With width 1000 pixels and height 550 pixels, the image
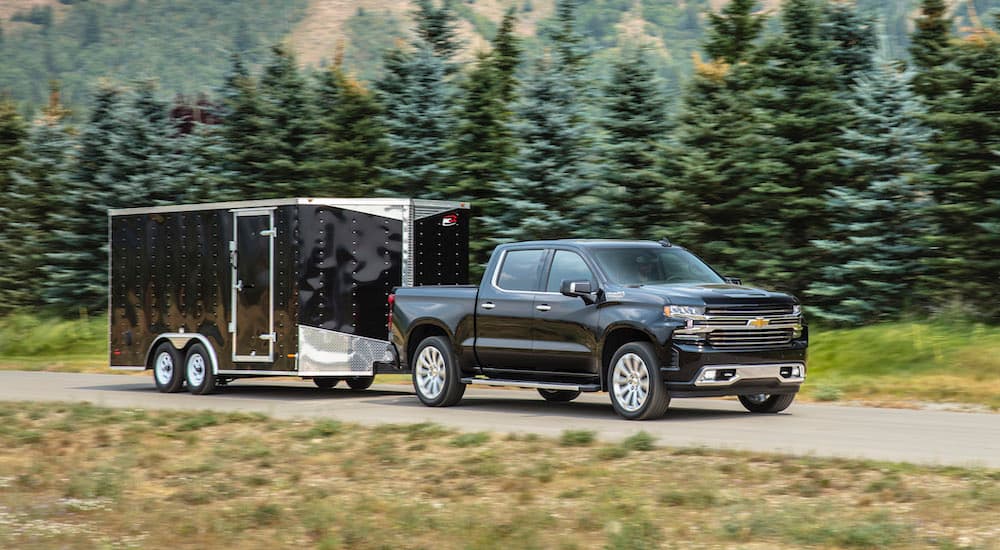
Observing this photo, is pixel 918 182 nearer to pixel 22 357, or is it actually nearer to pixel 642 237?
pixel 642 237

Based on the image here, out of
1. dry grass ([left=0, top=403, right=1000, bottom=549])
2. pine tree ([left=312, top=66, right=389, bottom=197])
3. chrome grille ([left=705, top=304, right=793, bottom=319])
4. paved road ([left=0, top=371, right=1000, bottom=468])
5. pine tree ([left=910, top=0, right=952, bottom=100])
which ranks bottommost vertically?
dry grass ([left=0, top=403, right=1000, bottom=549])

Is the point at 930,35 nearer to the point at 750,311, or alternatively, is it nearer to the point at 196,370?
the point at 750,311

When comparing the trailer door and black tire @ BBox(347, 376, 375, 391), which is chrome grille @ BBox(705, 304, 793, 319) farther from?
black tire @ BBox(347, 376, 375, 391)

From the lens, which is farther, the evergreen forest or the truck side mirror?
the evergreen forest

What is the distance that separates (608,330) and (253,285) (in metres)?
6.64

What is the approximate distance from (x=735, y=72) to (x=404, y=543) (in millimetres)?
19052

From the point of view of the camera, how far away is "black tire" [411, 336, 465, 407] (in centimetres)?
1811

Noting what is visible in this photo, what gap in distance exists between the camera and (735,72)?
2642cm

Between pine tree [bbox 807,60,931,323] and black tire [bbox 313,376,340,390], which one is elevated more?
pine tree [bbox 807,60,931,323]

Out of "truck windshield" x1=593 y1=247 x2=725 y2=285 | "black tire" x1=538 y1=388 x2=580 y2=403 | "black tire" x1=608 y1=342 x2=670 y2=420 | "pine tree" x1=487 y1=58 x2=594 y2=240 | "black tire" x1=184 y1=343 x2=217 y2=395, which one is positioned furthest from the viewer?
"pine tree" x1=487 y1=58 x2=594 y2=240

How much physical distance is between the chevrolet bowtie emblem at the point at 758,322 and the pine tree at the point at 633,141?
36.3ft

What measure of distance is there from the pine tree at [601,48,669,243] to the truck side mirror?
34.6 ft

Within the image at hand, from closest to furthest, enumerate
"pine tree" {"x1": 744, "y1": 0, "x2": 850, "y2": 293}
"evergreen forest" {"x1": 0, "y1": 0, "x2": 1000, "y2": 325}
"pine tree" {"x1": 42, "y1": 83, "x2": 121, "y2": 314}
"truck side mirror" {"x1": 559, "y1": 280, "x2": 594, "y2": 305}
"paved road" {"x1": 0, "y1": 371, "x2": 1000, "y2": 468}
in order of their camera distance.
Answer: "paved road" {"x1": 0, "y1": 371, "x2": 1000, "y2": 468}
"truck side mirror" {"x1": 559, "y1": 280, "x2": 594, "y2": 305}
"evergreen forest" {"x1": 0, "y1": 0, "x2": 1000, "y2": 325}
"pine tree" {"x1": 744, "y1": 0, "x2": 850, "y2": 293}
"pine tree" {"x1": 42, "y1": 83, "x2": 121, "y2": 314}

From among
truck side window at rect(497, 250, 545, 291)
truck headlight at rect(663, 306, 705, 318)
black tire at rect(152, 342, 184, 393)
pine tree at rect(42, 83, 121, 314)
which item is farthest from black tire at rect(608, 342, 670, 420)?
pine tree at rect(42, 83, 121, 314)
